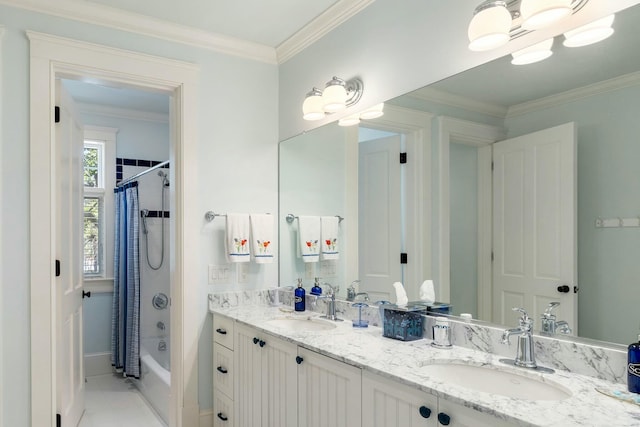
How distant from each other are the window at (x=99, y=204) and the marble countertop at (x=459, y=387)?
8.72ft

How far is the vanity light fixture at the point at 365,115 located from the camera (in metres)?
2.34

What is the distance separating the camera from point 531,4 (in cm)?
148

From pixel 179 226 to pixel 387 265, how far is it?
1.30 meters

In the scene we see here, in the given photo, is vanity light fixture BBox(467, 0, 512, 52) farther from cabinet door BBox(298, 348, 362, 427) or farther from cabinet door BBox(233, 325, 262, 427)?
cabinet door BBox(233, 325, 262, 427)

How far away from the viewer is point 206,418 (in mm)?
2838

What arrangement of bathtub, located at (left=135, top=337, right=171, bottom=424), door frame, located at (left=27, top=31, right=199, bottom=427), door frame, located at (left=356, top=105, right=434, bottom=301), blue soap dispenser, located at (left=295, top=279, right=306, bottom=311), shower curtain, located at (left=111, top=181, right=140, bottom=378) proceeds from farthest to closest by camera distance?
shower curtain, located at (left=111, top=181, right=140, bottom=378) < bathtub, located at (left=135, top=337, right=171, bottom=424) < blue soap dispenser, located at (left=295, top=279, right=306, bottom=311) < door frame, located at (left=27, top=31, right=199, bottom=427) < door frame, located at (left=356, top=105, right=434, bottom=301)

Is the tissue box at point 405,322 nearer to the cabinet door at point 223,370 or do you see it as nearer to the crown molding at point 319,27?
the cabinet door at point 223,370

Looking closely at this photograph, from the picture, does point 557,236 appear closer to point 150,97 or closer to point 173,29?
point 173,29

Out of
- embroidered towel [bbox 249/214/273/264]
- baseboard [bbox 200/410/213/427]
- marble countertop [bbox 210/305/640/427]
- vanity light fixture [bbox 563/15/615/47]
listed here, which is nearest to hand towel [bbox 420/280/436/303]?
marble countertop [bbox 210/305/640/427]

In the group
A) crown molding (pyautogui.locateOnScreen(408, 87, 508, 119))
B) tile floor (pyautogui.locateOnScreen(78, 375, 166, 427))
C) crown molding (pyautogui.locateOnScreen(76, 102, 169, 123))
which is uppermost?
crown molding (pyautogui.locateOnScreen(76, 102, 169, 123))

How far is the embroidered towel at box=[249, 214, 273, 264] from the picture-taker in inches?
115

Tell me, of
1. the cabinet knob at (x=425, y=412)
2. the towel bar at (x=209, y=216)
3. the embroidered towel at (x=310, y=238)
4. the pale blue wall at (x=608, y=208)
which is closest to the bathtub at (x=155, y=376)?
the towel bar at (x=209, y=216)

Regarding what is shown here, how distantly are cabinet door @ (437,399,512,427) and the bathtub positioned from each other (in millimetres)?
2276

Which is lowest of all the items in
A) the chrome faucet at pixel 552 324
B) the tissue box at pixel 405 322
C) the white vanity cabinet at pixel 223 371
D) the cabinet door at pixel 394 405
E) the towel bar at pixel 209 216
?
the white vanity cabinet at pixel 223 371
